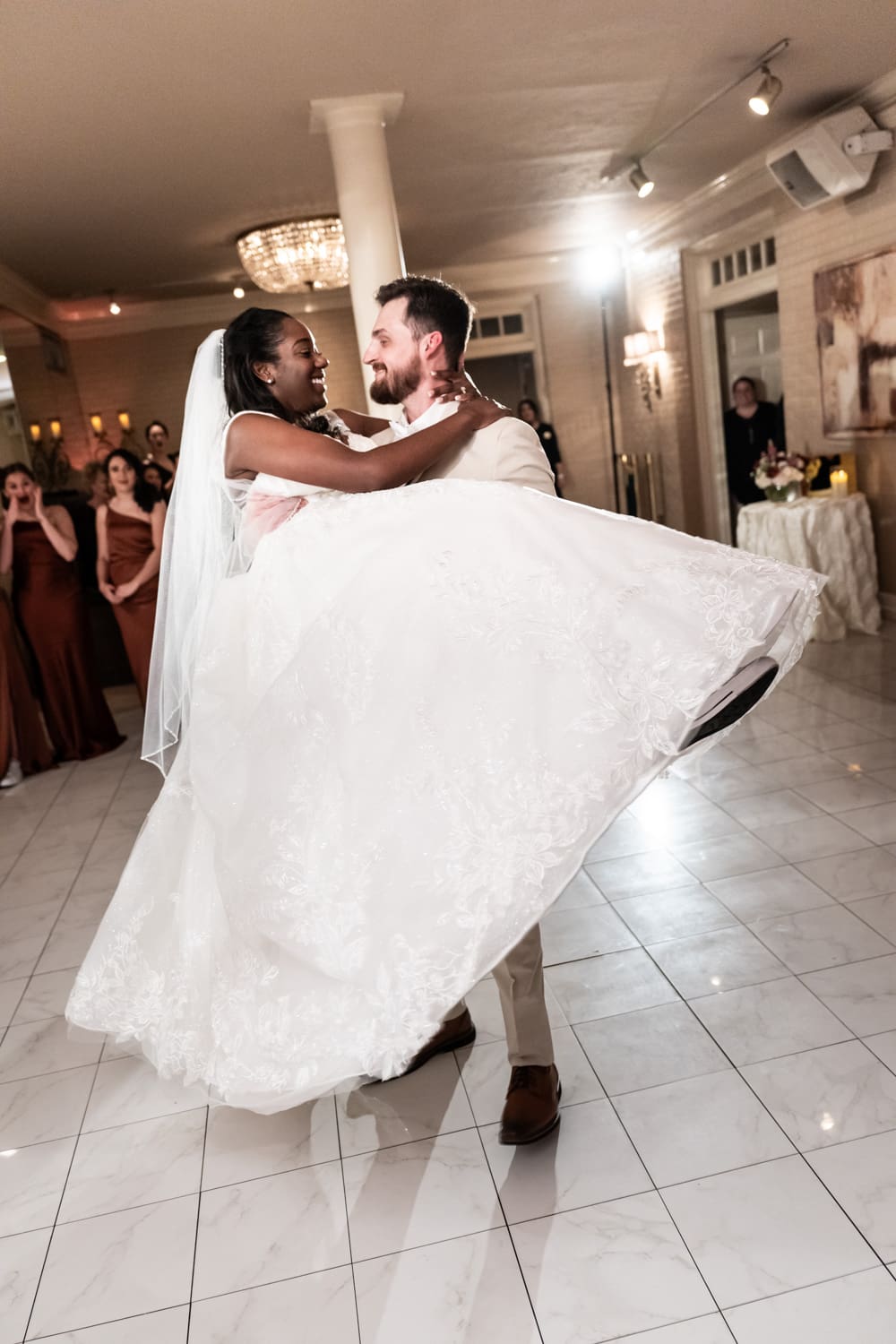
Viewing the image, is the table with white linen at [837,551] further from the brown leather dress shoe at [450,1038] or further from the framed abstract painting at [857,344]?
the brown leather dress shoe at [450,1038]

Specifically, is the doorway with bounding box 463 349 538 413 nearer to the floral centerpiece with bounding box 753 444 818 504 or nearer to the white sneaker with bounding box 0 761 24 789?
the floral centerpiece with bounding box 753 444 818 504

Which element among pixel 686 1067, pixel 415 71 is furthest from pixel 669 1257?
pixel 415 71

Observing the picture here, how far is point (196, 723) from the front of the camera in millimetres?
2309

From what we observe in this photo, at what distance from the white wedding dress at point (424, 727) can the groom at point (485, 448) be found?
0.17 metres

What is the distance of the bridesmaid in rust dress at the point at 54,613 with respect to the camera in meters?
6.05

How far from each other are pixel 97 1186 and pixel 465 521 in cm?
164

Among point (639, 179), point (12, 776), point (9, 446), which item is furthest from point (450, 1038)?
point (9, 446)

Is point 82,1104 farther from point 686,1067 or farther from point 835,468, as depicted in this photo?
point 835,468

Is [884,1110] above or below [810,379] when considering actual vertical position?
below

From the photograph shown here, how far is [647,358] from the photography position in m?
10.0

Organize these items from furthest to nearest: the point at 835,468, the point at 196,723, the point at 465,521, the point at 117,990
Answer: the point at 835,468 < the point at 117,990 < the point at 196,723 < the point at 465,521

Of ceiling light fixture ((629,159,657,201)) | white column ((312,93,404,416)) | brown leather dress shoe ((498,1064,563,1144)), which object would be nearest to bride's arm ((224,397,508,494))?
brown leather dress shoe ((498,1064,563,1144))

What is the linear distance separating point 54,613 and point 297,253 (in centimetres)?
282

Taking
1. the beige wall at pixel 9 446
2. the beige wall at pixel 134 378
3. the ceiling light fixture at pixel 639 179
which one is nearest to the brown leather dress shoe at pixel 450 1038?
the ceiling light fixture at pixel 639 179
